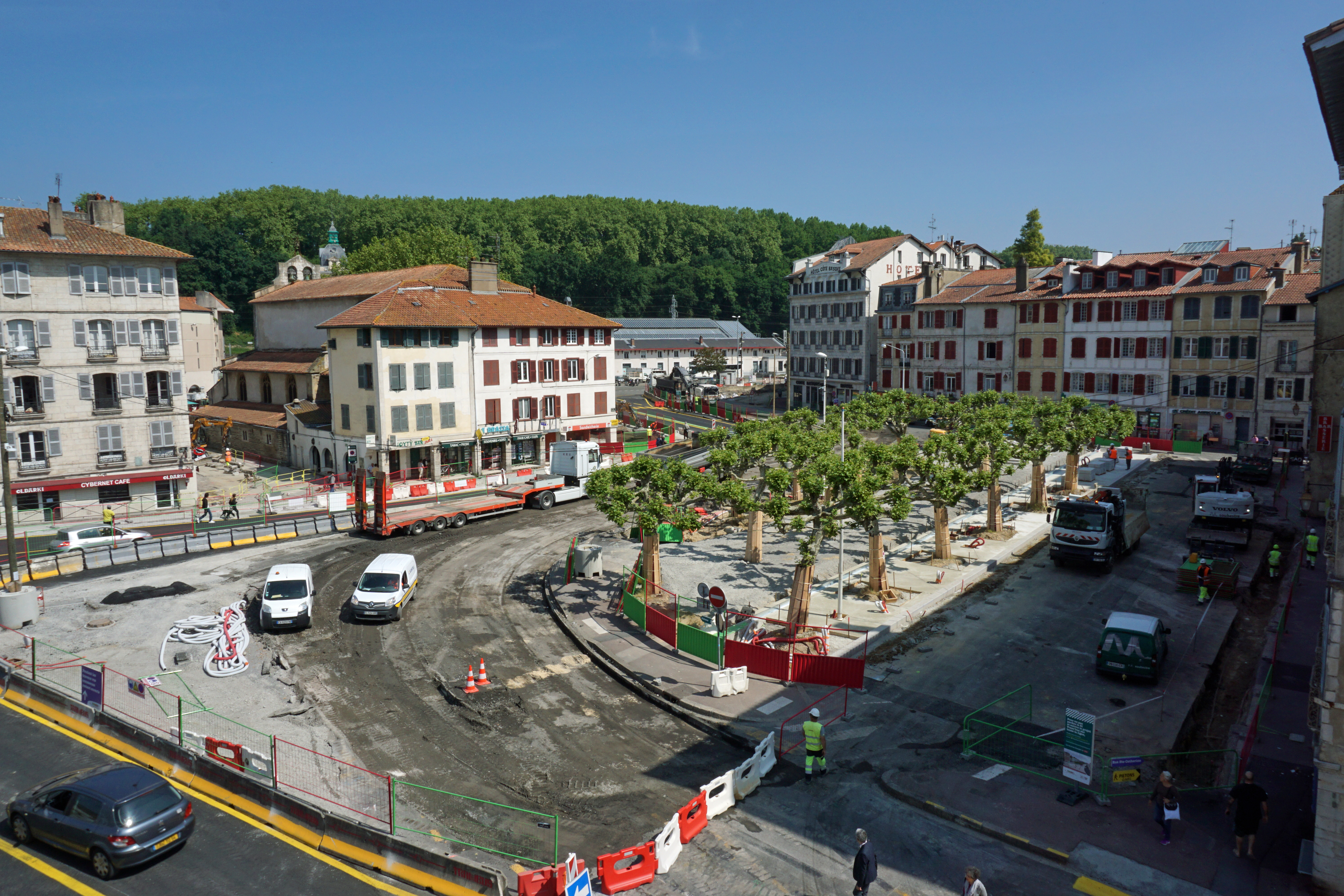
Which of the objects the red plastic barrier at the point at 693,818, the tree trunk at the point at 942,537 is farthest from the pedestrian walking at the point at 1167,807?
the tree trunk at the point at 942,537

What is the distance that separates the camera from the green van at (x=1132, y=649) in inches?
902

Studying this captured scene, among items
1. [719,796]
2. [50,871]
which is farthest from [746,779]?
[50,871]

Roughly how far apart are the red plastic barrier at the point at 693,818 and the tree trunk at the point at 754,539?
19.2 m

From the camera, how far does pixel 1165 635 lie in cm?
2512

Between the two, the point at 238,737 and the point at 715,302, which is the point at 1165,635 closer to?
the point at 238,737

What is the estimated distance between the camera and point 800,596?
26.6 m

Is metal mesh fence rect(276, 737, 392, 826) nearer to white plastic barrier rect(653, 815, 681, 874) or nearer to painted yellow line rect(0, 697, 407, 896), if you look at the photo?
painted yellow line rect(0, 697, 407, 896)

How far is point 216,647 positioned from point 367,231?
376 ft

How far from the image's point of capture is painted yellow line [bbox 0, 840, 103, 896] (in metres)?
14.4

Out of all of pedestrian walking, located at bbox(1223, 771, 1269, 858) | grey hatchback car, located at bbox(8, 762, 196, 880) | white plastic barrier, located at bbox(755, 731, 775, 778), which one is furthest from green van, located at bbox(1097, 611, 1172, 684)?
grey hatchback car, located at bbox(8, 762, 196, 880)

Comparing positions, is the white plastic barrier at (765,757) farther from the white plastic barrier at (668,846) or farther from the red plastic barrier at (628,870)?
the red plastic barrier at (628,870)

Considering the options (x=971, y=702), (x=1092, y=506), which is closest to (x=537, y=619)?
(x=971, y=702)

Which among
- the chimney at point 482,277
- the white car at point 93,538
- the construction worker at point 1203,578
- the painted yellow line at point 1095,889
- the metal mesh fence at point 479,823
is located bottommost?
the metal mesh fence at point 479,823

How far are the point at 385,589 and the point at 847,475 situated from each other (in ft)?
52.4
